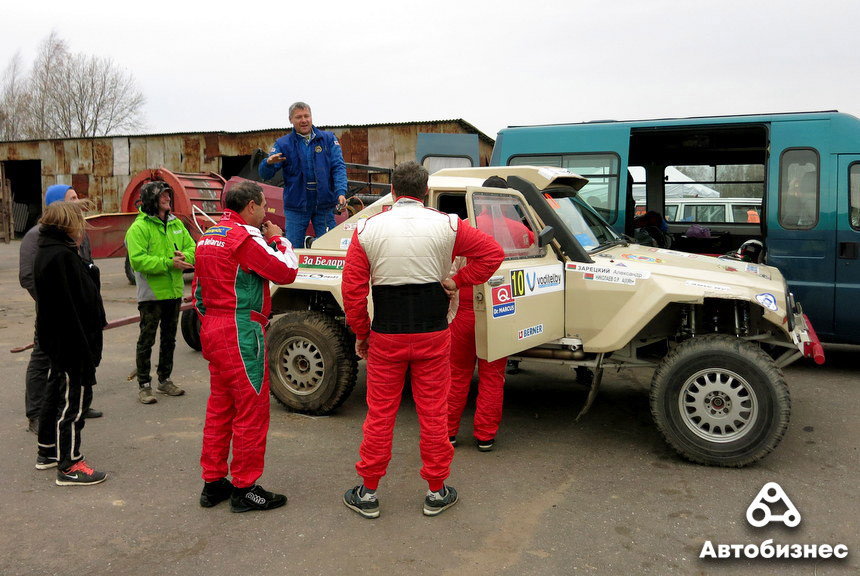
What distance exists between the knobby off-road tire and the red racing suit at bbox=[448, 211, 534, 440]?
1.02 m

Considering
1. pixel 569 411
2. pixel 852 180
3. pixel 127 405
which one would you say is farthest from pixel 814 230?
pixel 127 405

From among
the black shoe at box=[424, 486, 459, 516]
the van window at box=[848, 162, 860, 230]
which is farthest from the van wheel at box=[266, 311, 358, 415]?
the van window at box=[848, 162, 860, 230]

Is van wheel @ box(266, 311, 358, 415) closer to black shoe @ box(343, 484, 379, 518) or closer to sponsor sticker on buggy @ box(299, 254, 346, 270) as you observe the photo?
sponsor sticker on buggy @ box(299, 254, 346, 270)

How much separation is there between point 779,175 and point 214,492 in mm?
5942

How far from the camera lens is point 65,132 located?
Result: 4916 centimetres

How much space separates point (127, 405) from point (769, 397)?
4868mm

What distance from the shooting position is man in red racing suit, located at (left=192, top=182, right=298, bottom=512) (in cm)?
376

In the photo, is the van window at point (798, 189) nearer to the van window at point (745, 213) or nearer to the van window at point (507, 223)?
the van window at point (745, 213)

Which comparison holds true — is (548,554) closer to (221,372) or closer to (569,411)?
(221,372)

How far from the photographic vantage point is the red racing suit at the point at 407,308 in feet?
11.9

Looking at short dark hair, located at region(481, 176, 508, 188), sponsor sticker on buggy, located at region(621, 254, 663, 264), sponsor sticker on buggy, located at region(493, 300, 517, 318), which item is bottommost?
sponsor sticker on buggy, located at region(493, 300, 517, 318)

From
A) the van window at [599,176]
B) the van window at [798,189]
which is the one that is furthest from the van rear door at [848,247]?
the van window at [599,176]

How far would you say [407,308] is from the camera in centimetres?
364

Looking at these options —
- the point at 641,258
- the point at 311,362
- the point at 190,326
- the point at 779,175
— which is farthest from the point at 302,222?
the point at 779,175
